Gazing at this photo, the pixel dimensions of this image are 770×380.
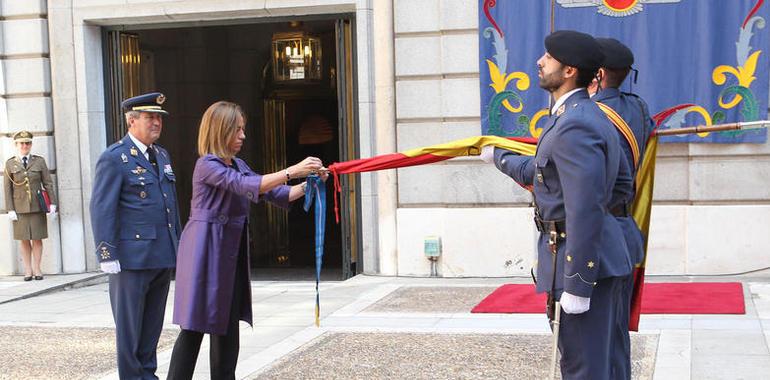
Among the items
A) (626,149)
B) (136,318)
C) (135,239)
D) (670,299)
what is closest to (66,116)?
(135,239)

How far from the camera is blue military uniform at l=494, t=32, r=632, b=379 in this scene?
366cm

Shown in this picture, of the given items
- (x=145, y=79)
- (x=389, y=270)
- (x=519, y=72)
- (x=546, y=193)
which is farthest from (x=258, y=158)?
(x=546, y=193)

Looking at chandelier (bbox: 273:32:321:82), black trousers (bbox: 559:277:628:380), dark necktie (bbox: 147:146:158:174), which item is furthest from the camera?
chandelier (bbox: 273:32:321:82)

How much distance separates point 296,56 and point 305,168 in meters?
9.70

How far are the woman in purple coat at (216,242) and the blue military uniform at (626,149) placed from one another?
1.66 metres

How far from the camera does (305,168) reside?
4.94 meters

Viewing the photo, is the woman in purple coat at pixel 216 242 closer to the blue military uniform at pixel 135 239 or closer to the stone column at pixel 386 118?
the blue military uniform at pixel 135 239

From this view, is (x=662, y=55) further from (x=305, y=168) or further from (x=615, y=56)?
(x=305, y=168)

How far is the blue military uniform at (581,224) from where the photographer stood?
12.0 feet

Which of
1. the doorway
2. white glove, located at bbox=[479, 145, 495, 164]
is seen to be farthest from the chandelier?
white glove, located at bbox=[479, 145, 495, 164]

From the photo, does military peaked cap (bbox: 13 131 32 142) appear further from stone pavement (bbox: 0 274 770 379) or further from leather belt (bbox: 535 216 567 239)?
leather belt (bbox: 535 216 567 239)

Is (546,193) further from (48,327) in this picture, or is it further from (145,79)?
(145,79)

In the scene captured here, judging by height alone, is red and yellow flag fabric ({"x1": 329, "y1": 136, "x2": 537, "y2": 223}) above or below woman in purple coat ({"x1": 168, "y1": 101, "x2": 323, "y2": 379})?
above

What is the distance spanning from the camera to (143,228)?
5.40 m
